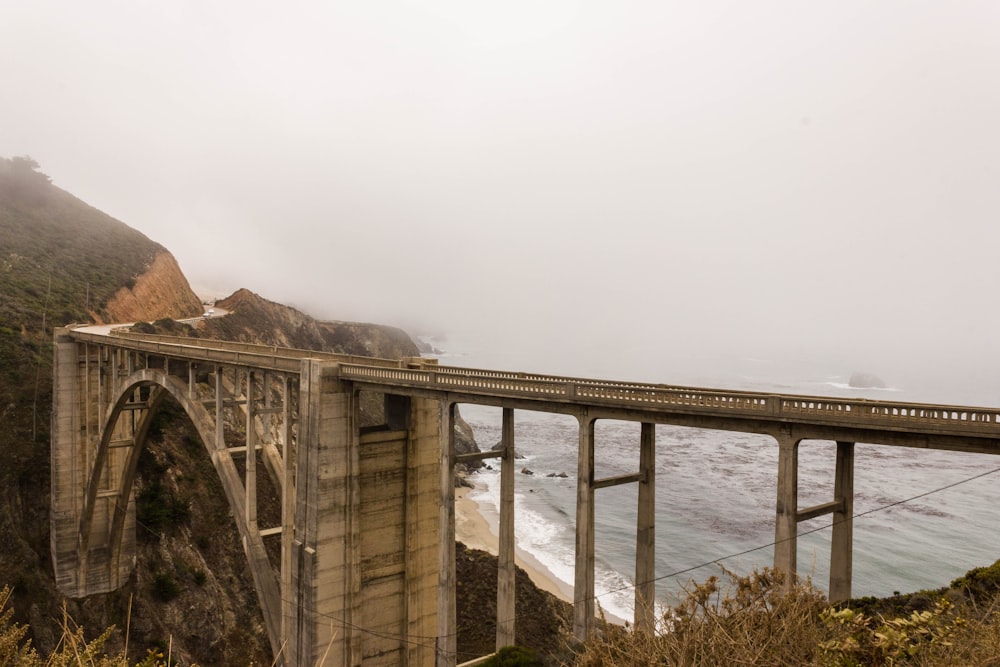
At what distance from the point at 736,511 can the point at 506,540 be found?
45569mm

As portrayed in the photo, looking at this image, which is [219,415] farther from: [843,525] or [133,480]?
[843,525]

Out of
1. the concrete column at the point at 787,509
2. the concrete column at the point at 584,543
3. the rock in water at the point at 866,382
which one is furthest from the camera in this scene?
the rock in water at the point at 866,382

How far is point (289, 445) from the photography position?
69.8 feet

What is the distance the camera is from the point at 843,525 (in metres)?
12.1

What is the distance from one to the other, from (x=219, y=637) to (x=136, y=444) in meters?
11.4

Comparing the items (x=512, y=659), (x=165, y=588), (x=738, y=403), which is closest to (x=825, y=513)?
(x=738, y=403)

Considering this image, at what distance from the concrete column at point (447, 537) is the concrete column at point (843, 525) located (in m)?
10.2

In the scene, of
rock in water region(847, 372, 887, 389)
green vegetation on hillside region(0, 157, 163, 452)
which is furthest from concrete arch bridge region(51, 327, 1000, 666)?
rock in water region(847, 372, 887, 389)

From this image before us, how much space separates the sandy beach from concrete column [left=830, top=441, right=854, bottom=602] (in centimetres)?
2870

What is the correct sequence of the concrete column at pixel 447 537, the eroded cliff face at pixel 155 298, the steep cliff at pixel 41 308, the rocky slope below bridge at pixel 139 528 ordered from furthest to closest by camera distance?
the eroded cliff face at pixel 155 298 → the steep cliff at pixel 41 308 → the rocky slope below bridge at pixel 139 528 → the concrete column at pixel 447 537

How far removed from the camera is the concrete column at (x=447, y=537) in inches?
704

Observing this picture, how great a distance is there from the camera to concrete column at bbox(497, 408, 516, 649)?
16.7m

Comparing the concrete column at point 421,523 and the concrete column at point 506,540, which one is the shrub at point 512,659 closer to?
the concrete column at point 506,540

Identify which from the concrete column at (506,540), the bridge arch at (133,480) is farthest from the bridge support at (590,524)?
the bridge arch at (133,480)
